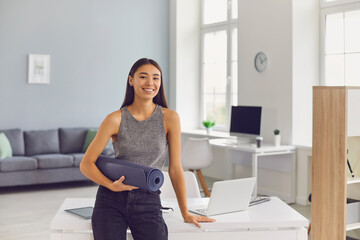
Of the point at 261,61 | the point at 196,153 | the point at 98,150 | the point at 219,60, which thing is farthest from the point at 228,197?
the point at 219,60

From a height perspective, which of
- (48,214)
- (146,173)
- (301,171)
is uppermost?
(146,173)

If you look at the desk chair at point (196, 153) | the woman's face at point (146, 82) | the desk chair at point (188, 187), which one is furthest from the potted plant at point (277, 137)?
the woman's face at point (146, 82)

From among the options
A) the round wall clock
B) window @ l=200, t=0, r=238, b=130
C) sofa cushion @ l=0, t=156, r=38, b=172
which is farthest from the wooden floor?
the round wall clock

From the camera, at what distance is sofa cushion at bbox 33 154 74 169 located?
22.2 ft

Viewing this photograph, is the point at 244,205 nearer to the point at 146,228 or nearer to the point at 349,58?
the point at 146,228

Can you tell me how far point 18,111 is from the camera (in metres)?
7.43

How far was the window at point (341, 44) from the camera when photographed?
5668 mm

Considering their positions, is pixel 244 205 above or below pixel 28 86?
below

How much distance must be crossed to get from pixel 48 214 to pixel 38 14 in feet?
11.7

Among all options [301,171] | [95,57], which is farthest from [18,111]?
[301,171]

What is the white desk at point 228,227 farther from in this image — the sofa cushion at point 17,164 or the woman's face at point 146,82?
the sofa cushion at point 17,164

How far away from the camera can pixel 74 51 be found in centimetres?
783

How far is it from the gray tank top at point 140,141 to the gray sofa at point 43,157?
4930mm

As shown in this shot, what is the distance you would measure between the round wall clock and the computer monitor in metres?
0.66
